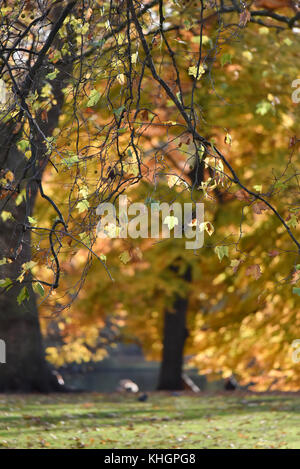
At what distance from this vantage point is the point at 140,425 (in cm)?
1039

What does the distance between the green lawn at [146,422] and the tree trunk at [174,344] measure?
3.08 meters

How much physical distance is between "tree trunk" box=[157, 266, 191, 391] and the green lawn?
3080mm

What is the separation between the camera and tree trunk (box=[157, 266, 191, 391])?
56.0 feet

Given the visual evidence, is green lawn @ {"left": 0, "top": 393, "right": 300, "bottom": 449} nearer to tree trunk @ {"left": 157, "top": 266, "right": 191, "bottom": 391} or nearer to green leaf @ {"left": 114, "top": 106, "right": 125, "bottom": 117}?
tree trunk @ {"left": 157, "top": 266, "right": 191, "bottom": 391}

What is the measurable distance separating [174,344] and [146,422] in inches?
259

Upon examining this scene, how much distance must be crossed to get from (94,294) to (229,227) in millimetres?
3587

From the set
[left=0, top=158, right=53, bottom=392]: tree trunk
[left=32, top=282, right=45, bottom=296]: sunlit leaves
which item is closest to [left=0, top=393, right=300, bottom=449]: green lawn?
[left=0, top=158, right=53, bottom=392]: tree trunk

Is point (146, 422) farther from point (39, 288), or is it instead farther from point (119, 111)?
point (119, 111)

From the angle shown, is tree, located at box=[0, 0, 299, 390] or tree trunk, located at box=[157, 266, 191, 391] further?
tree trunk, located at box=[157, 266, 191, 391]

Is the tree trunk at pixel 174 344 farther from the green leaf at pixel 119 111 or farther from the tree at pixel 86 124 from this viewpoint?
the green leaf at pixel 119 111

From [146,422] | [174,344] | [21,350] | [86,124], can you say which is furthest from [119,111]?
[174,344]
